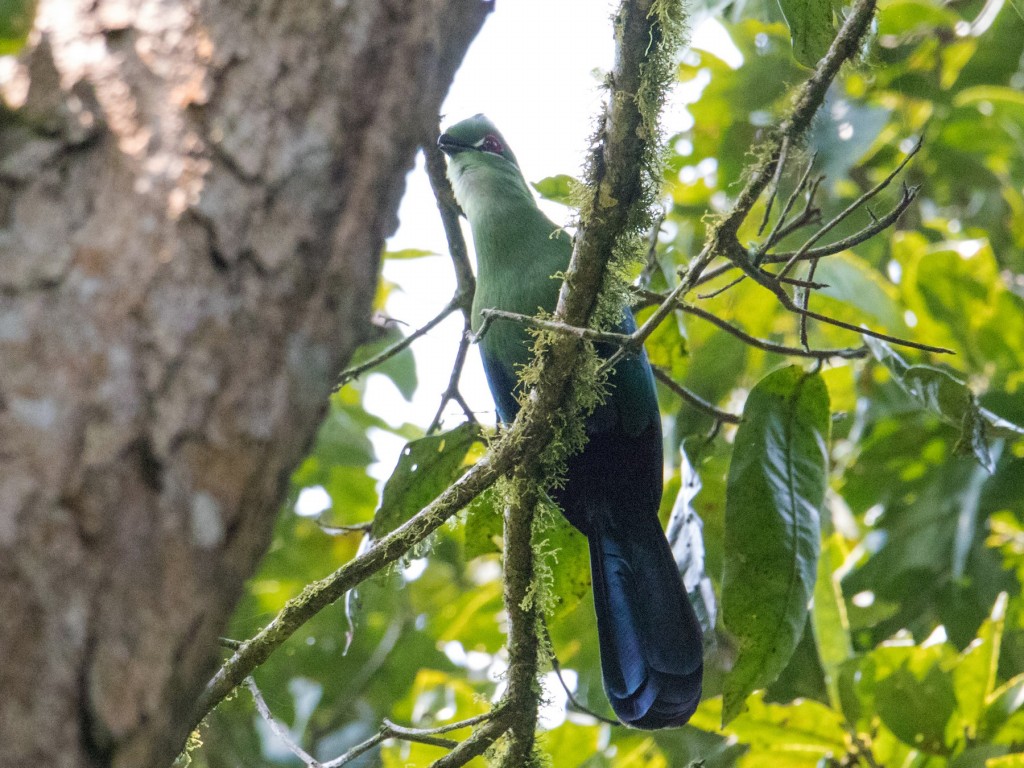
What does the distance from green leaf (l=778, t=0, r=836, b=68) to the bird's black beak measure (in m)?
1.40

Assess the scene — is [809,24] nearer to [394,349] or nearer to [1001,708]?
[394,349]

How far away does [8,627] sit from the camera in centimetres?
80

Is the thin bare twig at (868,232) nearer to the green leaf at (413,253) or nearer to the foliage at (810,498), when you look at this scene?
the foliage at (810,498)

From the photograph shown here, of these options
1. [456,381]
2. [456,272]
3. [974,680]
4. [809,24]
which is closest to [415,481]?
[456,381]

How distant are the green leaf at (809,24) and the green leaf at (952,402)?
0.75 metres

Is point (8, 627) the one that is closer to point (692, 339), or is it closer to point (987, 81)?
point (692, 339)

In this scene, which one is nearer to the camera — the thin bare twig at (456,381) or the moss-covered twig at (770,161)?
the moss-covered twig at (770,161)

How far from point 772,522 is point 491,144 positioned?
1.70 metres

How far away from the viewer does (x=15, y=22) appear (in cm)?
103

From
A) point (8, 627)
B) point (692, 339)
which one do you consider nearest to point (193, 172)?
point (8, 627)

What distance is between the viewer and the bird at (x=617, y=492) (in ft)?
8.41

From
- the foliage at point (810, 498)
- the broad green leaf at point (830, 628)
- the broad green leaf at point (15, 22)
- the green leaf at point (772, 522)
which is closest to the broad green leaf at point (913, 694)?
the foliage at point (810, 498)

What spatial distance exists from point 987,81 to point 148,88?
4320 millimetres

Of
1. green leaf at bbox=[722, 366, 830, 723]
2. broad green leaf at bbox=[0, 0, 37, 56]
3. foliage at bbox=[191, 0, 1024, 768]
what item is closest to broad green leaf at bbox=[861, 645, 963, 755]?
foliage at bbox=[191, 0, 1024, 768]
